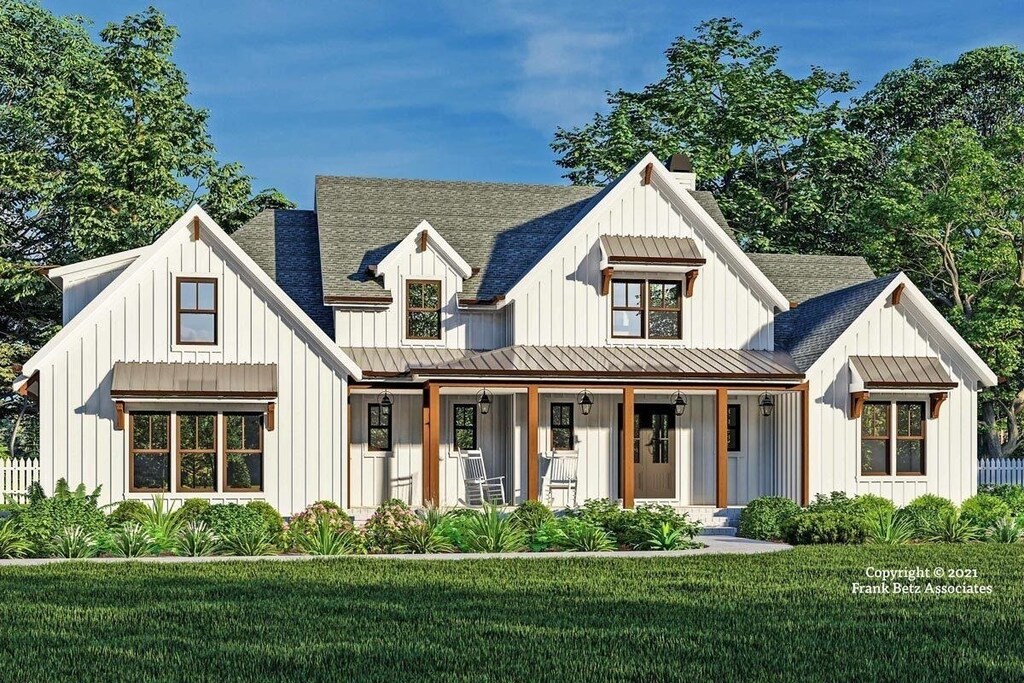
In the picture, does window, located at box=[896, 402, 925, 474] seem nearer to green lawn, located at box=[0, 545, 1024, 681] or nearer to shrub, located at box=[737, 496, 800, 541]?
shrub, located at box=[737, 496, 800, 541]

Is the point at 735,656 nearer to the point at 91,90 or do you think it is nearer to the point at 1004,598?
the point at 1004,598

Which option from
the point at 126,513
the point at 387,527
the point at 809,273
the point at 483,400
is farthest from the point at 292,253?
the point at 809,273

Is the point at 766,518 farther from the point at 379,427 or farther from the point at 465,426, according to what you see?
the point at 379,427

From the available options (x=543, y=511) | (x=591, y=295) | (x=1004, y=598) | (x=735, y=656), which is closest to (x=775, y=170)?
(x=591, y=295)

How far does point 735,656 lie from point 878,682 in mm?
1295

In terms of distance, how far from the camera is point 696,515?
81.8ft

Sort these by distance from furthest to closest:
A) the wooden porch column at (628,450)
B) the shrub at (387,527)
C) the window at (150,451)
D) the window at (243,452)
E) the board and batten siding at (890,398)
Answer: the board and batten siding at (890,398)
the wooden porch column at (628,450)
the window at (243,452)
the window at (150,451)
the shrub at (387,527)

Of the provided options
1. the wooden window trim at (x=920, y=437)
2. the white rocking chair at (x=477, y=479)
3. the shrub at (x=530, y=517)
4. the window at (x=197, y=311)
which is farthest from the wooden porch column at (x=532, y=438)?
the wooden window trim at (x=920, y=437)

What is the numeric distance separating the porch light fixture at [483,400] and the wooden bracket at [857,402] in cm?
770

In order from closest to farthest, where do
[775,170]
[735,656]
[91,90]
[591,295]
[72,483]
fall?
[735,656] → [72,483] → [591,295] → [91,90] → [775,170]

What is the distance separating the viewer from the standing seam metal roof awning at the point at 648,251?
1066 inches

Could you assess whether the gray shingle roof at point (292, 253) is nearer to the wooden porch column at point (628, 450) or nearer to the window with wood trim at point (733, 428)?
the wooden porch column at point (628, 450)

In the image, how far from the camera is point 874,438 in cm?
2716


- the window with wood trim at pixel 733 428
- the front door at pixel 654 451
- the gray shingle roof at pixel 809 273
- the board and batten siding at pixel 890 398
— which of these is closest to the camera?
the board and batten siding at pixel 890 398
